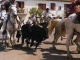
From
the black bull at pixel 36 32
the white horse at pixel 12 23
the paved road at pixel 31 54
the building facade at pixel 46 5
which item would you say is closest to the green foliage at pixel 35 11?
the building facade at pixel 46 5

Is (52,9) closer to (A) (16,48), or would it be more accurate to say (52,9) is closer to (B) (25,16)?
(B) (25,16)

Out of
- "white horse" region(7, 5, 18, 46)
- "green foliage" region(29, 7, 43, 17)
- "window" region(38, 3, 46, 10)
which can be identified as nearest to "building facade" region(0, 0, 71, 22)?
"window" region(38, 3, 46, 10)

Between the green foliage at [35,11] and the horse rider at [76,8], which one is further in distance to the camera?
the green foliage at [35,11]

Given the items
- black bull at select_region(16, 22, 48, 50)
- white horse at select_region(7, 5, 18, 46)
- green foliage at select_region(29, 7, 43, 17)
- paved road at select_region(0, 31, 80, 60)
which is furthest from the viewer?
green foliage at select_region(29, 7, 43, 17)

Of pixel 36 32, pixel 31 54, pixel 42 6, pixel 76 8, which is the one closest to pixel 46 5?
pixel 42 6

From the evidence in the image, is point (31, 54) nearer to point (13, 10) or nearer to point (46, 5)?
point (13, 10)

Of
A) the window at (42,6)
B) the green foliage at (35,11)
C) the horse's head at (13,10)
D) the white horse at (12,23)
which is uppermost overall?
the horse's head at (13,10)

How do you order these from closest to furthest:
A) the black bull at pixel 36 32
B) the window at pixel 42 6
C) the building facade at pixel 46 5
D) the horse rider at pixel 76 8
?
the horse rider at pixel 76 8, the black bull at pixel 36 32, the window at pixel 42 6, the building facade at pixel 46 5

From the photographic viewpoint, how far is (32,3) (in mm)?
55219

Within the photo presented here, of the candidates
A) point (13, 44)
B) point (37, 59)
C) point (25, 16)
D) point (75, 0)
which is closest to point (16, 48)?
point (13, 44)

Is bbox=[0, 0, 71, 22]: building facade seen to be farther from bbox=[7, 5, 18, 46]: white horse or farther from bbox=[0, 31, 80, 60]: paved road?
bbox=[0, 31, 80, 60]: paved road

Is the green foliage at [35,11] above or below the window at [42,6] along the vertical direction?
below

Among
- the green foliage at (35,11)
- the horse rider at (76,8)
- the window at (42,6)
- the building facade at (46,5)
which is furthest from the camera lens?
the building facade at (46,5)

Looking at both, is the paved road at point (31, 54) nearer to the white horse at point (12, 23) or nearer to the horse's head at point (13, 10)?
the white horse at point (12, 23)
